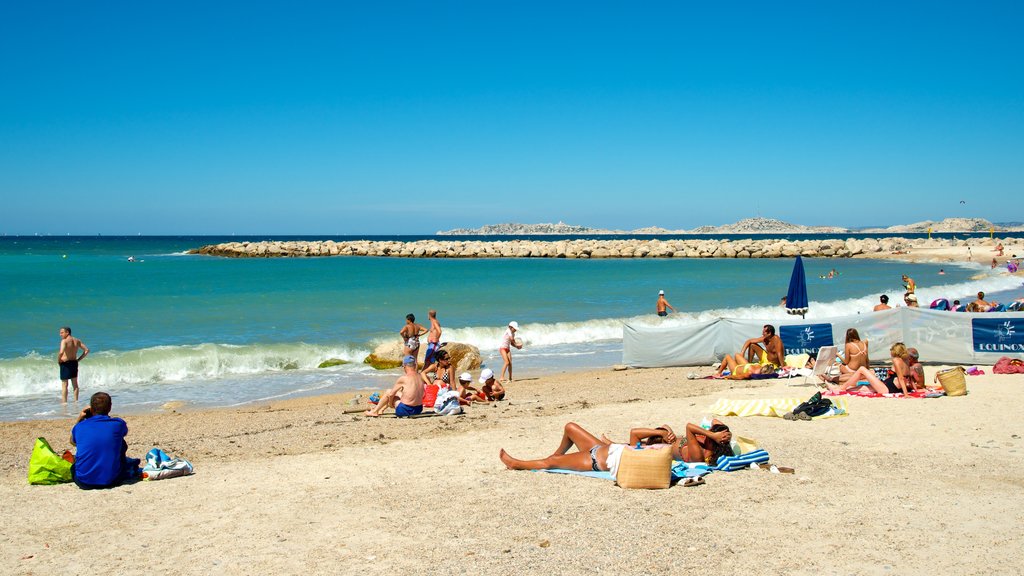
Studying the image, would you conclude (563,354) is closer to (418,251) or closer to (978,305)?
(978,305)

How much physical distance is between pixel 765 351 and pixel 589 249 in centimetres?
6500

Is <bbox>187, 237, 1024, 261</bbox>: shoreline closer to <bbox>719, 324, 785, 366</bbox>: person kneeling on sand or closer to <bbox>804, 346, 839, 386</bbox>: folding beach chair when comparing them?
<bbox>719, 324, 785, 366</bbox>: person kneeling on sand

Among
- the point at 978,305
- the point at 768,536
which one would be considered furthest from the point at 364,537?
the point at 978,305

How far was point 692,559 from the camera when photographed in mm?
5504

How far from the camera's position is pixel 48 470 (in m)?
7.79

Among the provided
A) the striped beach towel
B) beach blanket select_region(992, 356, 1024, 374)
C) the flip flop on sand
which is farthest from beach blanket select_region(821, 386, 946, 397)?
the flip flop on sand

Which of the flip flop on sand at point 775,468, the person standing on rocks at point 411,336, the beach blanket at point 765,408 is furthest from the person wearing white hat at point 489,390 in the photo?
the flip flop on sand at point 775,468

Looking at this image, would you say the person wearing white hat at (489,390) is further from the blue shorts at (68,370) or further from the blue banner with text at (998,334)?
the blue banner with text at (998,334)

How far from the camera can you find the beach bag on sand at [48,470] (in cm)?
779

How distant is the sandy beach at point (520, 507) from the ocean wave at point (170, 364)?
6.15 metres

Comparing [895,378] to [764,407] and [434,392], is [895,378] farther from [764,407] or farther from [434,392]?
[434,392]

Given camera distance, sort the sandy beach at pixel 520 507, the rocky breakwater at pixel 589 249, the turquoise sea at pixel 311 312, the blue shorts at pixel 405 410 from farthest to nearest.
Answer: the rocky breakwater at pixel 589 249 < the turquoise sea at pixel 311 312 < the blue shorts at pixel 405 410 < the sandy beach at pixel 520 507

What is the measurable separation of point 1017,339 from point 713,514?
1105 centimetres

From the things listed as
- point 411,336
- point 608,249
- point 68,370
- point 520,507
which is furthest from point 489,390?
point 608,249
